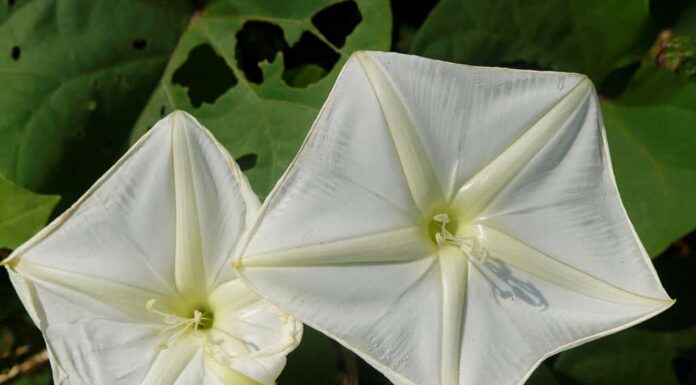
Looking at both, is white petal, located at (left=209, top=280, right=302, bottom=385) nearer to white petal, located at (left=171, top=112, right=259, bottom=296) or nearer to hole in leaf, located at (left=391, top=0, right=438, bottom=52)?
white petal, located at (left=171, top=112, right=259, bottom=296)

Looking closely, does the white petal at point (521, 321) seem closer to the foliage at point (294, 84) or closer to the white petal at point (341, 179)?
the white petal at point (341, 179)

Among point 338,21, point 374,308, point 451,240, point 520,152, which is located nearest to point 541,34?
point 338,21

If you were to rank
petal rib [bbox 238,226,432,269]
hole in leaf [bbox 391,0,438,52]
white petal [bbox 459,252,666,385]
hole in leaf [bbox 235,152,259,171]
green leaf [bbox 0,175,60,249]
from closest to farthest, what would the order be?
petal rib [bbox 238,226,432,269], white petal [bbox 459,252,666,385], green leaf [bbox 0,175,60,249], hole in leaf [bbox 235,152,259,171], hole in leaf [bbox 391,0,438,52]

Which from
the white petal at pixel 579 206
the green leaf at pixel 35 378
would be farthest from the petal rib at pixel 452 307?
the green leaf at pixel 35 378

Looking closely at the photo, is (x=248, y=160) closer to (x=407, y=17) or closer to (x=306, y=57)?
(x=306, y=57)

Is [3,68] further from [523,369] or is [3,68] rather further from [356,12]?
[523,369]

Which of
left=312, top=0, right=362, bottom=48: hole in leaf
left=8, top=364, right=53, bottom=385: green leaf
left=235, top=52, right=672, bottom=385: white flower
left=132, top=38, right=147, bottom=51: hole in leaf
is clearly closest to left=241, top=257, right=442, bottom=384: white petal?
left=235, top=52, right=672, bottom=385: white flower
